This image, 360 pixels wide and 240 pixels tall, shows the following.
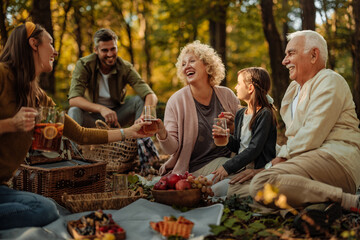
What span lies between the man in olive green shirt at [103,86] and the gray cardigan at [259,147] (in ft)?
7.53

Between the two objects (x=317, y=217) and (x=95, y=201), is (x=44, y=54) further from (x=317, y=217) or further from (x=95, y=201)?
(x=317, y=217)

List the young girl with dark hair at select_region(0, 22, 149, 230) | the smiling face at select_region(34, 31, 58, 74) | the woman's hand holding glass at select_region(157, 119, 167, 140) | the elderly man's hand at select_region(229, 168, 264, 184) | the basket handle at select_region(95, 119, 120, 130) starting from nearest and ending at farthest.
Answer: the young girl with dark hair at select_region(0, 22, 149, 230), the smiling face at select_region(34, 31, 58, 74), the elderly man's hand at select_region(229, 168, 264, 184), the woman's hand holding glass at select_region(157, 119, 167, 140), the basket handle at select_region(95, 119, 120, 130)

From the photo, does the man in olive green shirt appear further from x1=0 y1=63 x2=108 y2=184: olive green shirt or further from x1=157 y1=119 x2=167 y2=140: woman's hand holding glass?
x1=0 y1=63 x2=108 y2=184: olive green shirt

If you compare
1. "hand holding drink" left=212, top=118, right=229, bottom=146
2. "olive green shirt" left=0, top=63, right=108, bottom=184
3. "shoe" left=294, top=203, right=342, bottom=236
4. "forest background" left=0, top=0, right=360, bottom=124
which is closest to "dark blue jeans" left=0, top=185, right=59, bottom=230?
"olive green shirt" left=0, top=63, right=108, bottom=184

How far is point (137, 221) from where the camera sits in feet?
10.5

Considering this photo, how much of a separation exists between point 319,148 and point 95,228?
206cm

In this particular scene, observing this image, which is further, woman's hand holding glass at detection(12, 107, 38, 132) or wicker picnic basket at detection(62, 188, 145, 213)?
wicker picnic basket at detection(62, 188, 145, 213)

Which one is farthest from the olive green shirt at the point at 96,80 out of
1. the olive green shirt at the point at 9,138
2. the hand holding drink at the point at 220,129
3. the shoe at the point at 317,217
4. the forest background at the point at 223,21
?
the shoe at the point at 317,217

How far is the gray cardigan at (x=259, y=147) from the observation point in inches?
157

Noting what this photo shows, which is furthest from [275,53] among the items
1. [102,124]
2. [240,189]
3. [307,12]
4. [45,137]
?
[45,137]

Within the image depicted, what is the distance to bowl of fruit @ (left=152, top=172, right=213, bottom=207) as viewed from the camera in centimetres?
354

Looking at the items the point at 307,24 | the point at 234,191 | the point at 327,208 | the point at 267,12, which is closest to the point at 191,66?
the point at 234,191

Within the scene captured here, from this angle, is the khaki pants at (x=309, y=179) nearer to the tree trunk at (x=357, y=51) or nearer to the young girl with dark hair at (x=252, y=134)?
the young girl with dark hair at (x=252, y=134)

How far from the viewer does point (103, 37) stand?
5.80 meters
